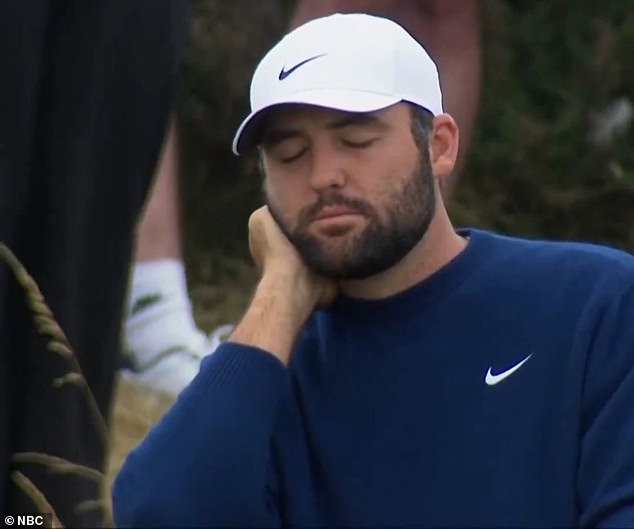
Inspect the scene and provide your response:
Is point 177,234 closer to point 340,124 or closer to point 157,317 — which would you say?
point 157,317

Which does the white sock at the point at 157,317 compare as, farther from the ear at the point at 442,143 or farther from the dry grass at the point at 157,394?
the ear at the point at 442,143

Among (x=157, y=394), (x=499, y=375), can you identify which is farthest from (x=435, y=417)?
(x=157, y=394)

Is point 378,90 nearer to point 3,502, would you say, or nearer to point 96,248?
point 96,248

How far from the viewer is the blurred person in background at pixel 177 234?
A: 3.35 metres

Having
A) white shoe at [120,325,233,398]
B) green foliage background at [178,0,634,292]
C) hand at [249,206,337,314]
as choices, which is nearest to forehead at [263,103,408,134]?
hand at [249,206,337,314]

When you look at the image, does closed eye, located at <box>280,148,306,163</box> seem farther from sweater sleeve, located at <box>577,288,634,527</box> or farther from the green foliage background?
the green foliage background

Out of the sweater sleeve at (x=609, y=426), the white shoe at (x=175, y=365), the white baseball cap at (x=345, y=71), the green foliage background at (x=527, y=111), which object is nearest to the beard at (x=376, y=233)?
the white baseball cap at (x=345, y=71)

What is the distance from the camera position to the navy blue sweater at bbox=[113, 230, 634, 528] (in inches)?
73.6

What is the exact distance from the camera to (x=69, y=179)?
2.47m

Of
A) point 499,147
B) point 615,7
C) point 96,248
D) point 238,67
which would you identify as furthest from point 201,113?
point 96,248

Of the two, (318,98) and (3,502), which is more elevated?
(318,98)

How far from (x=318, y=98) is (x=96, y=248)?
0.72m

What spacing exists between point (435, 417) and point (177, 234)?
1784 mm

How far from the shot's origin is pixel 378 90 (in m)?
1.99
